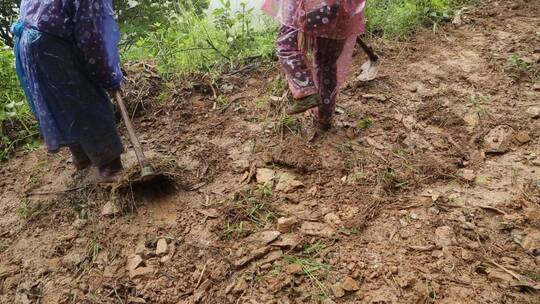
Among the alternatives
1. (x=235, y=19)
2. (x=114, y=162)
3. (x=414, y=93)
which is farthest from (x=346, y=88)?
(x=114, y=162)

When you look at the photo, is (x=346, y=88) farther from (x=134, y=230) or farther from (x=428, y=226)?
(x=134, y=230)

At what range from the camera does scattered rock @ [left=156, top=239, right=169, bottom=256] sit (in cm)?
208

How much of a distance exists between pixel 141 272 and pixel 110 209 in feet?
1.74

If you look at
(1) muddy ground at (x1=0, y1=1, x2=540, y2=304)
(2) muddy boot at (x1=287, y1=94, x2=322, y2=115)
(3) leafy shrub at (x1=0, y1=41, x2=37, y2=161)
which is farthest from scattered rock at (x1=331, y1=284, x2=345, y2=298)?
(3) leafy shrub at (x1=0, y1=41, x2=37, y2=161)

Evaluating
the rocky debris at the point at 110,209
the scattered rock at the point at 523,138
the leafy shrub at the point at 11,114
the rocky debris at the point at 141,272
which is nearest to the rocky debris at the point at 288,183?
the rocky debris at the point at 141,272

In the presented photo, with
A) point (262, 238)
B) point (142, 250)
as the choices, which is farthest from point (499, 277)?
point (142, 250)

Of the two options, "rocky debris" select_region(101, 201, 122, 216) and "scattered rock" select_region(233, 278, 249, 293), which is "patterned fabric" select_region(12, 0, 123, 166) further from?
"scattered rock" select_region(233, 278, 249, 293)

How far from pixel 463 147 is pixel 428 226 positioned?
2.37 ft

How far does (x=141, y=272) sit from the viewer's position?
6.52 ft

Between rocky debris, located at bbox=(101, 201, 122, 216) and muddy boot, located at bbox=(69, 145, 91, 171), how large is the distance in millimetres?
422

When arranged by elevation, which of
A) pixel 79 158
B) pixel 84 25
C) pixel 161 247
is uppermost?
pixel 84 25

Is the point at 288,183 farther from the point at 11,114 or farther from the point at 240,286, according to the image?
the point at 11,114

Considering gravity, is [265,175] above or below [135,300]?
above

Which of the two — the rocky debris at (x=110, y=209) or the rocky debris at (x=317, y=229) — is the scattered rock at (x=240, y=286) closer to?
the rocky debris at (x=317, y=229)
